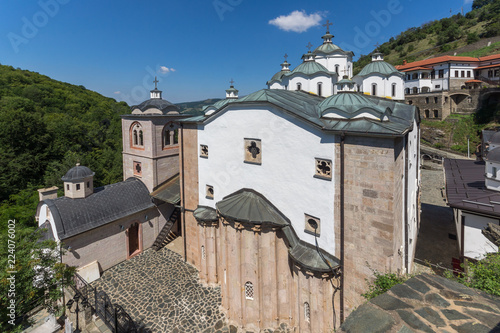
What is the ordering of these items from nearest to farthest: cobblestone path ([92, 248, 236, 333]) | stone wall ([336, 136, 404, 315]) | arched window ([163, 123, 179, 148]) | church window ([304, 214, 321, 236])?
stone wall ([336, 136, 404, 315]), church window ([304, 214, 321, 236]), cobblestone path ([92, 248, 236, 333]), arched window ([163, 123, 179, 148])

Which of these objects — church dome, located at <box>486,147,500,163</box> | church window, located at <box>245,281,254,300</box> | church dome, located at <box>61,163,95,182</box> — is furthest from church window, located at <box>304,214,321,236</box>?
church dome, located at <box>61,163,95,182</box>

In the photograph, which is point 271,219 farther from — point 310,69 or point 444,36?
point 444,36

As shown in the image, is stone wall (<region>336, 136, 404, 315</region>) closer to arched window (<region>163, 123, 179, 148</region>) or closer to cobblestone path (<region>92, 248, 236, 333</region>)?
cobblestone path (<region>92, 248, 236, 333</region>)

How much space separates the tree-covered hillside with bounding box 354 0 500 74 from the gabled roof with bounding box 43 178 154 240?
63.0 metres

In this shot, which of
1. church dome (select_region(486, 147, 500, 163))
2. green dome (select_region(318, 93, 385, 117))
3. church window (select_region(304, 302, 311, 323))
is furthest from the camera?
church dome (select_region(486, 147, 500, 163))

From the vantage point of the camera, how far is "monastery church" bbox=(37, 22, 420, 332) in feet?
27.1

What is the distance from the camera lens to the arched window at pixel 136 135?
17703 millimetres

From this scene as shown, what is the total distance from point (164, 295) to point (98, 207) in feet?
19.8

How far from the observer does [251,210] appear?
10.1 m

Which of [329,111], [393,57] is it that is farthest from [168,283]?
[393,57]

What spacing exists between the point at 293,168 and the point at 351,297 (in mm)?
4740

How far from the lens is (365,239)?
8.26 metres

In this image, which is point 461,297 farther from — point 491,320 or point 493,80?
point 493,80

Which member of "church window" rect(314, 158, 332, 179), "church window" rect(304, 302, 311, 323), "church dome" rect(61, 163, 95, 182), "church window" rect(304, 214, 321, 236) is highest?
"church window" rect(314, 158, 332, 179)
